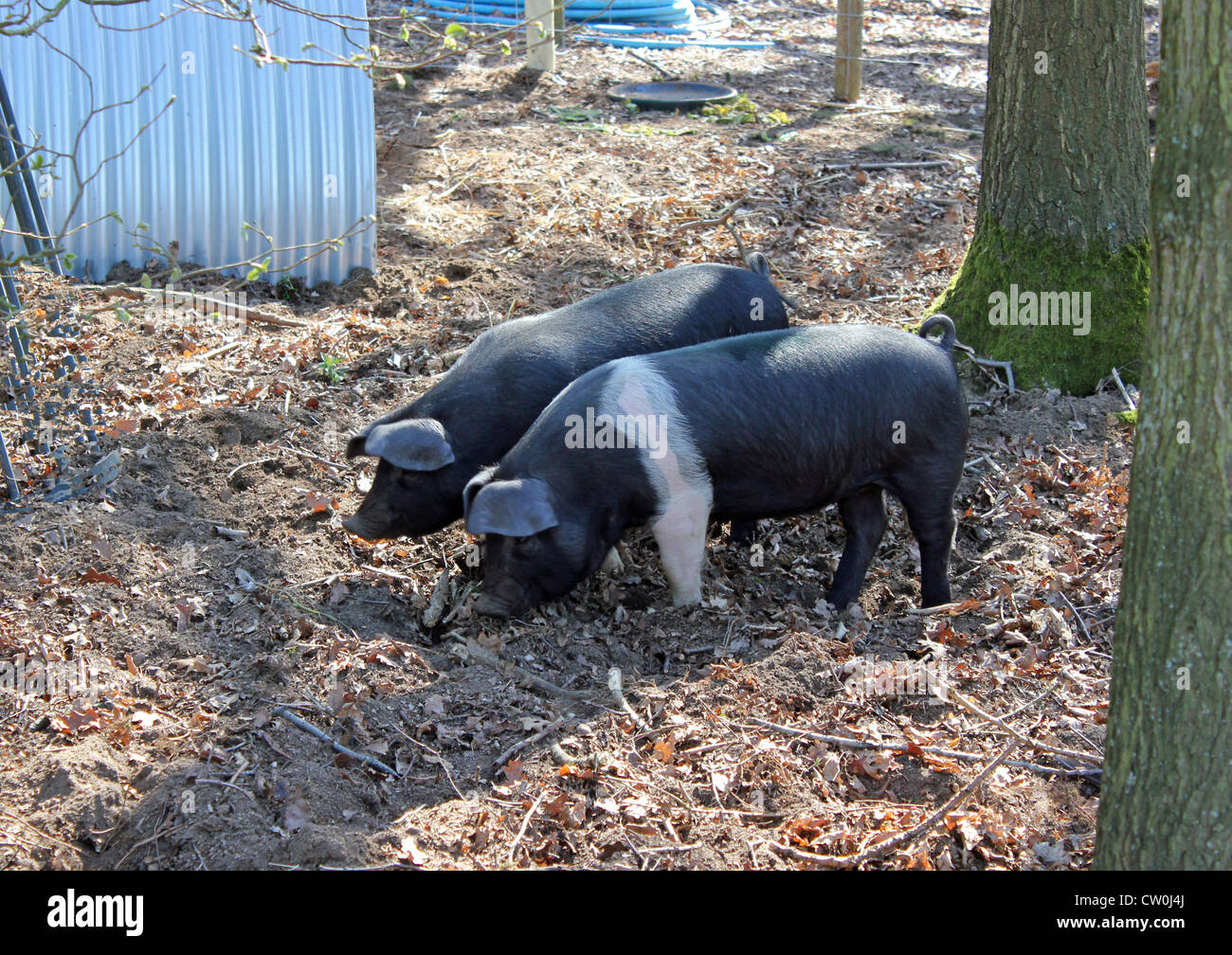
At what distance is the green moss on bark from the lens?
621 cm

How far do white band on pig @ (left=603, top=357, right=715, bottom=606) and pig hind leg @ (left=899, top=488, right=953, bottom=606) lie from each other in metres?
0.96

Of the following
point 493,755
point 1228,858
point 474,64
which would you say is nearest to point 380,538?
point 493,755

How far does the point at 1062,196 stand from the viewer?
618 cm

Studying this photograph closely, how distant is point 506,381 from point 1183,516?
349cm

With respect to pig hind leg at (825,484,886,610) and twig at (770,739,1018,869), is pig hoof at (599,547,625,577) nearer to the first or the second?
pig hind leg at (825,484,886,610)

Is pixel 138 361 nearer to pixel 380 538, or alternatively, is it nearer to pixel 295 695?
pixel 380 538

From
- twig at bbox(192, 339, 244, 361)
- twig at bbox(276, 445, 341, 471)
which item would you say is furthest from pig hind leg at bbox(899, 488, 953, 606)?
twig at bbox(192, 339, 244, 361)

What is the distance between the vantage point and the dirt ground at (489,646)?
356 cm

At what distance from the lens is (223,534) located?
5.26 m

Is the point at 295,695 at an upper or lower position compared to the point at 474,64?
lower

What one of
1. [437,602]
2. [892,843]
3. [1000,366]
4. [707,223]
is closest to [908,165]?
[707,223]

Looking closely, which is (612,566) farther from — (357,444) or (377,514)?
(357,444)
